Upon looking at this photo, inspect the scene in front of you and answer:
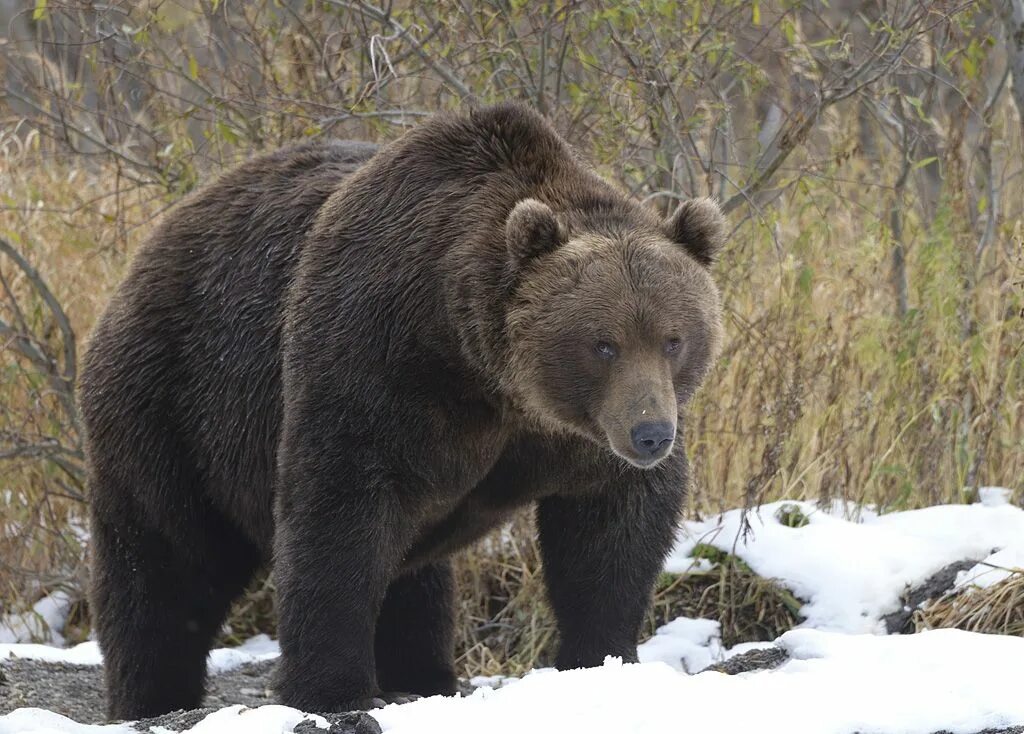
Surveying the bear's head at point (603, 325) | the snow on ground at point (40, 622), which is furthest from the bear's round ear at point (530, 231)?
the snow on ground at point (40, 622)

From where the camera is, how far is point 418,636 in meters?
6.11

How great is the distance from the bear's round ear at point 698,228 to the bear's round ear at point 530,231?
41 cm

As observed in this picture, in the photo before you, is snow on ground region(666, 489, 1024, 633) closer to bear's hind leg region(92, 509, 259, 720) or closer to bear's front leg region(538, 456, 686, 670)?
bear's front leg region(538, 456, 686, 670)

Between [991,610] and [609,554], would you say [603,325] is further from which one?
[991,610]

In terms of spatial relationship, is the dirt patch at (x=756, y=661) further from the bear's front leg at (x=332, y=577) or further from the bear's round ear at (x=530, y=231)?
the bear's round ear at (x=530, y=231)

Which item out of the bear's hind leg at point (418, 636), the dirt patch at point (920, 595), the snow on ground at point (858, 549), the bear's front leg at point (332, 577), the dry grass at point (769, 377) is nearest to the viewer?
the bear's front leg at point (332, 577)

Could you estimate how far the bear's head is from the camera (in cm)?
459

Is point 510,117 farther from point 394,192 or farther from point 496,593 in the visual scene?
point 496,593

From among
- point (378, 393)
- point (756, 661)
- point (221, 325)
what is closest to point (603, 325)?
point (378, 393)

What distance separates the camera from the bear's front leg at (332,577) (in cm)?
484

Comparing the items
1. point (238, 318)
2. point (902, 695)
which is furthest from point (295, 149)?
point (902, 695)

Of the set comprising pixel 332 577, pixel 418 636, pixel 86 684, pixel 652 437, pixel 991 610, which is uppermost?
pixel 652 437

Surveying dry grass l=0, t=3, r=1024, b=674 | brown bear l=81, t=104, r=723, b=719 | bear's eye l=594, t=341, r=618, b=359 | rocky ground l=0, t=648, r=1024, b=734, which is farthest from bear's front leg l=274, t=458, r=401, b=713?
dry grass l=0, t=3, r=1024, b=674

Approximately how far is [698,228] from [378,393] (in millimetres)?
1118
